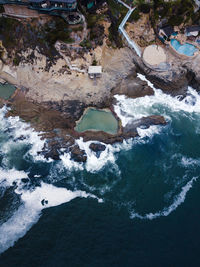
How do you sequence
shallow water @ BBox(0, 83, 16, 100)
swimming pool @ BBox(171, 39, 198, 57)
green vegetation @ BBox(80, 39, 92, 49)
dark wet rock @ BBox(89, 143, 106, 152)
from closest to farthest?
dark wet rock @ BBox(89, 143, 106, 152) → shallow water @ BBox(0, 83, 16, 100) → green vegetation @ BBox(80, 39, 92, 49) → swimming pool @ BBox(171, 39, 198, 57)

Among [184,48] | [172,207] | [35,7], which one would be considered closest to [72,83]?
[35,7]

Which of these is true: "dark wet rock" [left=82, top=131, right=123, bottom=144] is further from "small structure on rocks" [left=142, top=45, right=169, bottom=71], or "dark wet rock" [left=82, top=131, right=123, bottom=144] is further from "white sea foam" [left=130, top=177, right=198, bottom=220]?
"small structure on rocks" [left=142, top=45, right=169, bottom=71]

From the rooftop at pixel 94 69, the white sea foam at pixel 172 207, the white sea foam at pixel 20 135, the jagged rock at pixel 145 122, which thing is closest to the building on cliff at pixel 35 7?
the rooftop at pixel 94 69

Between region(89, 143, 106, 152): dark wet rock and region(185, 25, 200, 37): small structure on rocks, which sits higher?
region(185, 25, 200, 37): small structure on rocks

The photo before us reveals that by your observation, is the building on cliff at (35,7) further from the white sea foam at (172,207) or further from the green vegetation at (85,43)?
the white sea foam at (172,207)

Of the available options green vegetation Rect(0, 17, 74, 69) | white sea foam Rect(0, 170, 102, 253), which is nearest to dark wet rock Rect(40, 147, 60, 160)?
white sea foam Rect(0, 170, 102, 253)

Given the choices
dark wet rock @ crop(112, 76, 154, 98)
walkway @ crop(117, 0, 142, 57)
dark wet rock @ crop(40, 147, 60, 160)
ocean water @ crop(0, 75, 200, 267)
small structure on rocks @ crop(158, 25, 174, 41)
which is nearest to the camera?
ocean water @ crop(0, 75, 200, 267)
